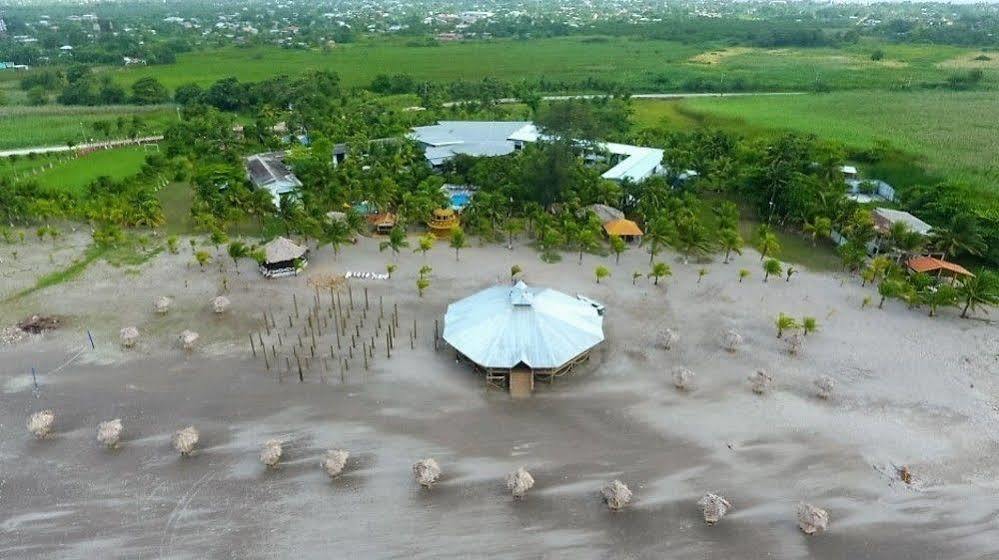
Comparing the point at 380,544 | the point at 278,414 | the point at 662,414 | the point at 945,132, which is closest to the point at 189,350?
the point at 278,414

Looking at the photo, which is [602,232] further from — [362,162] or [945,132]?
[945,132]

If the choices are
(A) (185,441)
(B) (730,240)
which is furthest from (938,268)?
(A) (185,441)

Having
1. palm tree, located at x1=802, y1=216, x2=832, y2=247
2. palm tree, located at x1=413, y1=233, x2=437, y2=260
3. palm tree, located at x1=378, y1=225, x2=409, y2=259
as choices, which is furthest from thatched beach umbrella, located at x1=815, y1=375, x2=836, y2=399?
palm tree, located at x1=378, y1=225, x2=409, y2=259

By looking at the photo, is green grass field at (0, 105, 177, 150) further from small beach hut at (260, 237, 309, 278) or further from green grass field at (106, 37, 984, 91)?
small beach hut at (260, 237, 309, 278)

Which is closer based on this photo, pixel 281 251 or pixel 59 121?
pixel 281 251

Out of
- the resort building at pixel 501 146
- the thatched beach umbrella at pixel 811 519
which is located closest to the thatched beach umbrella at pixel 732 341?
the thatched beach umbrella at pixel 811 519

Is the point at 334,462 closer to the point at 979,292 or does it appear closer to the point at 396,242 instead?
the point at 396,242

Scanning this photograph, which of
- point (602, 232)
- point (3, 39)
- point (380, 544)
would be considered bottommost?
point (380, 544)
